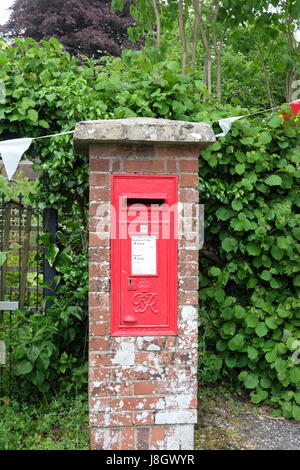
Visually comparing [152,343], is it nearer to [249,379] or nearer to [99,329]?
[99,329]

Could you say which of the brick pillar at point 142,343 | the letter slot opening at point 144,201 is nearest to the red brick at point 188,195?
the brick pillar at point 142,343

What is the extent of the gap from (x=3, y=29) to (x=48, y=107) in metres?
11.6

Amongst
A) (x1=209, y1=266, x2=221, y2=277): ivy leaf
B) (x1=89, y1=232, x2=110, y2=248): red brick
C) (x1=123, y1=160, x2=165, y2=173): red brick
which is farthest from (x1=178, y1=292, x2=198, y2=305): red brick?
(x1=209, y1=266, x2=221, y2=277): ivy leaf

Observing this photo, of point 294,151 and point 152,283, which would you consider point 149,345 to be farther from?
point 294,151

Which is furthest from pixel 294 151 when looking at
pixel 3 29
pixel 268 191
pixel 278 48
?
pixel 3 29

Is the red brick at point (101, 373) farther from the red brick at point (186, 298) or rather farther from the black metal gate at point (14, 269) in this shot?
the black metal gate at point (14, 269)

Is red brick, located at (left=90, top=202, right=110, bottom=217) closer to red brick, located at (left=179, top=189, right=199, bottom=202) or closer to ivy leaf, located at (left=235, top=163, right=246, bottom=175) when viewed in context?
red brick, located at (left=179, top=189, right=199, bottom=202)

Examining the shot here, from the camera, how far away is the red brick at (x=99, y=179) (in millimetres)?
2621

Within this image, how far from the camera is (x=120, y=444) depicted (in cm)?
268

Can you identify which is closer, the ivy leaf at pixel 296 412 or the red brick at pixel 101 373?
the red brick at pixel 101 373

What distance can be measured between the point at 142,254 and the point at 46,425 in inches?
56.5

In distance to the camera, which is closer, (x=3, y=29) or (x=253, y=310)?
(x=253, y=310)

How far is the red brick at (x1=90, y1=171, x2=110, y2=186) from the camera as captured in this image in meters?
2.62

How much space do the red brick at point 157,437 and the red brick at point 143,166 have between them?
5.07ft
